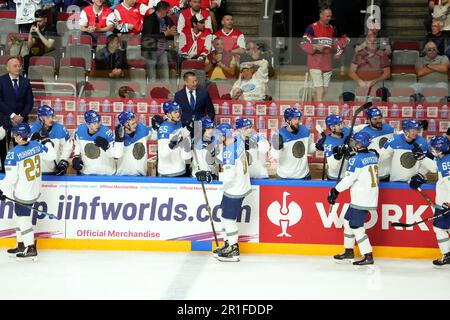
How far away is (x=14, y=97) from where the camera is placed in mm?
13578

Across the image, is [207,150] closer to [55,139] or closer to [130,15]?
[55,139]

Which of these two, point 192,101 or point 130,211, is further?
point 192,101

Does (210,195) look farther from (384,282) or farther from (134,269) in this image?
(384,282)

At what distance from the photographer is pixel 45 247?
12.7 metres

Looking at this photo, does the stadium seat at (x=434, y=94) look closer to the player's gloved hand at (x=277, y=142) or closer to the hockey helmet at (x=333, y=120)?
the hockey helmet at (x=333, y=120)

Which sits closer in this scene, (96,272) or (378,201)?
(96,272)

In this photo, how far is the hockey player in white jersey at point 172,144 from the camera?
1262 cm

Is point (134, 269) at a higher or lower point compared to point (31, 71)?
lower

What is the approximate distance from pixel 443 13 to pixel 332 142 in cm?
326

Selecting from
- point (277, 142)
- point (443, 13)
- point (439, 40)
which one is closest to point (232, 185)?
point (277, 142)

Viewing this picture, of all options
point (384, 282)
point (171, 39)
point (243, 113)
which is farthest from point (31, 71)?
point (384, 282)

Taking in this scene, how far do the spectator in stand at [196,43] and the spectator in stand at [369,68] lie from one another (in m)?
1.92

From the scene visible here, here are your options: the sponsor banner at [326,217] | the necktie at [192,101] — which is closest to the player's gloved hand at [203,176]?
the sponsor banner at [326,217]

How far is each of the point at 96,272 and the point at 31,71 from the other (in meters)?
3.60
